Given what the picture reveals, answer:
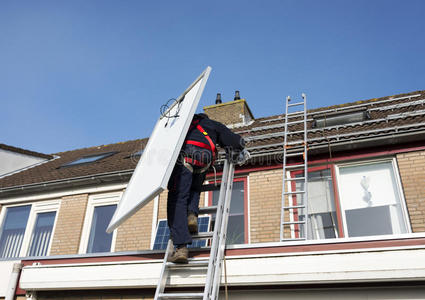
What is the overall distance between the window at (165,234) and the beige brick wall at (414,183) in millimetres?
3237

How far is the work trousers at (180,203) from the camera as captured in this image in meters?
3.83

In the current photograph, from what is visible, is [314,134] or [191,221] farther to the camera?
[314,134]

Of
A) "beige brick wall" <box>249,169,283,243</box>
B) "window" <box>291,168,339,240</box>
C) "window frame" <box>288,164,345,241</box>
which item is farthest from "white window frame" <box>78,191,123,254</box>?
"window" <box>291,168,339,240</box>

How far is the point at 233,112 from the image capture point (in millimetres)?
11812

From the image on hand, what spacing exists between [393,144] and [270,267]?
13.3 ft

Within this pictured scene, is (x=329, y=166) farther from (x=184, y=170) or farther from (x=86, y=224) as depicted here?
(x=86, y=224)

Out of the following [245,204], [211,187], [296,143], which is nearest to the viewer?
[211,187]

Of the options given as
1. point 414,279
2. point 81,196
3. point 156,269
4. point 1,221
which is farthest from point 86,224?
point 414,279

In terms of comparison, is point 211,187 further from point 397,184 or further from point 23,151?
point 23,151

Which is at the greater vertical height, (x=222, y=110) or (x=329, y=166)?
(x=222, y=110)

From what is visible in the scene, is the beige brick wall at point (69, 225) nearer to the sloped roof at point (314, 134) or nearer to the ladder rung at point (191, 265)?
the sloped roof at point (314, 134)

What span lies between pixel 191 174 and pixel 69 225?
564cm

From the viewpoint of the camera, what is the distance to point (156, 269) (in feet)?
14.1

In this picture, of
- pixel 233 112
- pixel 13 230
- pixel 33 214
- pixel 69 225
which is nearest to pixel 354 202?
pixel 233 112
